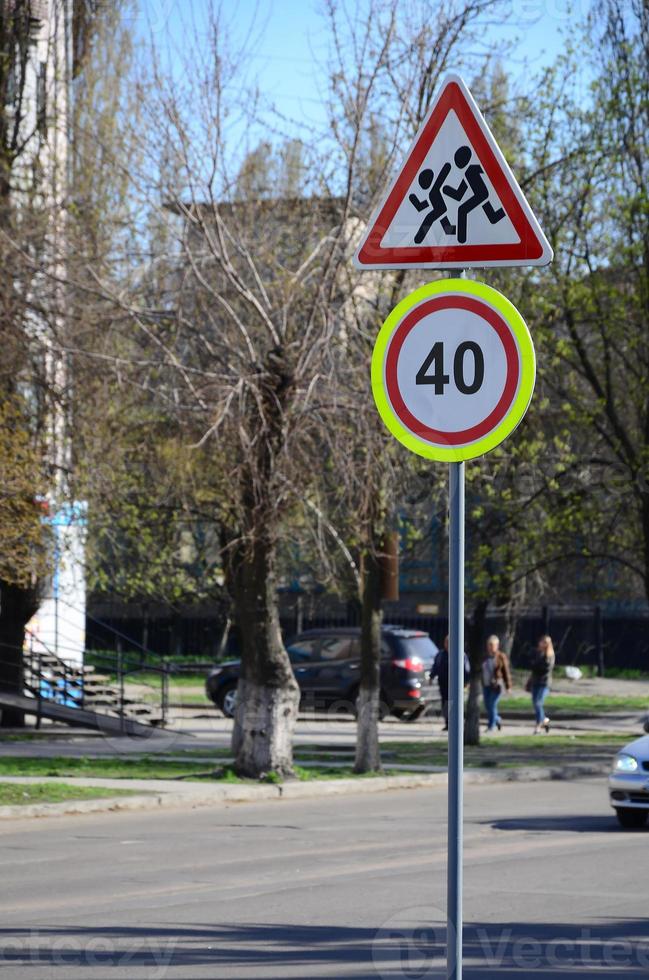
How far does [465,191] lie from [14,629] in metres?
21.0

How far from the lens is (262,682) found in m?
17.8

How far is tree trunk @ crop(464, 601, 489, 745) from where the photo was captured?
2303 centimetres

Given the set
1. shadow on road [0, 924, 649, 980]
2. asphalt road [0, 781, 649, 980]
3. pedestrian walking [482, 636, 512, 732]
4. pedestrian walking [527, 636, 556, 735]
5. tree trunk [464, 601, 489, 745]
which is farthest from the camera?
pedestrian walking [527, 636, 556, 735]

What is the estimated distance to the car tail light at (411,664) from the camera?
94.2ft

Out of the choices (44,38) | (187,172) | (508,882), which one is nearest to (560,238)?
(187,172)

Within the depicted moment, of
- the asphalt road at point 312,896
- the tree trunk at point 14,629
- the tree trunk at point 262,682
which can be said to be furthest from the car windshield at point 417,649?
the asphalt road at point 312,896

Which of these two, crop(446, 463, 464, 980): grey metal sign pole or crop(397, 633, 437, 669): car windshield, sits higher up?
crop(446, 463, 464, 980): grey metal sign pole

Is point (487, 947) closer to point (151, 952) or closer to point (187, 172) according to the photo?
point (151, 952)

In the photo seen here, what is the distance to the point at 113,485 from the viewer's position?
860 inches

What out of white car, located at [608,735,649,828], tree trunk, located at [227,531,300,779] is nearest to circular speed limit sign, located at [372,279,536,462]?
white car, located at [608,735,649,828]

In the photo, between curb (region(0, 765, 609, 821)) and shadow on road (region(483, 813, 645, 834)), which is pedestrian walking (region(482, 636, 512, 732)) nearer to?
curb (region(0, 765, 609, 821))

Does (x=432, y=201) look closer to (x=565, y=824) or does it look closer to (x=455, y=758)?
(x=455, y=758)

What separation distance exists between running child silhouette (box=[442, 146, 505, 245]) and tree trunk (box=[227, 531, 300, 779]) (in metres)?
12.8

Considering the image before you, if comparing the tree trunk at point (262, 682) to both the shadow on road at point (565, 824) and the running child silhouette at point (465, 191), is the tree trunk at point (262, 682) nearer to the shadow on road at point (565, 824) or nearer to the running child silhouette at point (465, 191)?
the shadow on road at point (565, 824)
